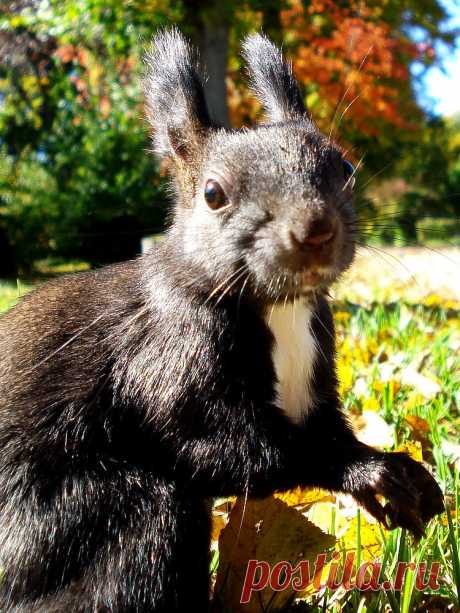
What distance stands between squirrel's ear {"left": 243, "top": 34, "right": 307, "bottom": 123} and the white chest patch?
0.63 meters

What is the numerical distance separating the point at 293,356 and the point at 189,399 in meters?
0.34

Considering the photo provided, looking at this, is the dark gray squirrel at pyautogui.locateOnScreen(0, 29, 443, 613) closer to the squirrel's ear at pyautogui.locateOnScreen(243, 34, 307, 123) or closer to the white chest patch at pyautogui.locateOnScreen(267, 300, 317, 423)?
the white chest patch at pyautogui.locateOnScreen(267, 300, 317, 423)

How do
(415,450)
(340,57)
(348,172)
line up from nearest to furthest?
(348,172) → (415,450) → (340,57)

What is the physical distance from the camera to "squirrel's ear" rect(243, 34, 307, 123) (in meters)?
2.17

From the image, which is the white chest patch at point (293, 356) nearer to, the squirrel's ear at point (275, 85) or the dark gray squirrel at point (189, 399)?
the dark gray squirrel at point (189, 399)

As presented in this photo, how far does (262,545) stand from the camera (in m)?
1.72

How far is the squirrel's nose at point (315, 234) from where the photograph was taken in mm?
1586

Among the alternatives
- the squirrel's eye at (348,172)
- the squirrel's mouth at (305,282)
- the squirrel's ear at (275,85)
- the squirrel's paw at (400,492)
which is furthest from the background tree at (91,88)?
the squirrel's paw at (400,492)

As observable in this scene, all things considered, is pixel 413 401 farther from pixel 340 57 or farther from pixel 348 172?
pixel 340 57

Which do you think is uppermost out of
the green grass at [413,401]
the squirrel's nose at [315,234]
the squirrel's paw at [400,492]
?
the squirrel's nose at [315,234]

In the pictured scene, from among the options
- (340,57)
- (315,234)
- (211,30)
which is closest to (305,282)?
(315,234)

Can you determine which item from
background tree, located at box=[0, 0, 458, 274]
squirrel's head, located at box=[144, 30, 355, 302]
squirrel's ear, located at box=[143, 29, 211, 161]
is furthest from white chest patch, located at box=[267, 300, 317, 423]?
background tree, located at box=[0, 0, 458, 274]

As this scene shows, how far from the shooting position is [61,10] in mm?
7254

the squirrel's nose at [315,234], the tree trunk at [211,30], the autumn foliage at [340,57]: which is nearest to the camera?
the squirrel's nose at [315,234]
